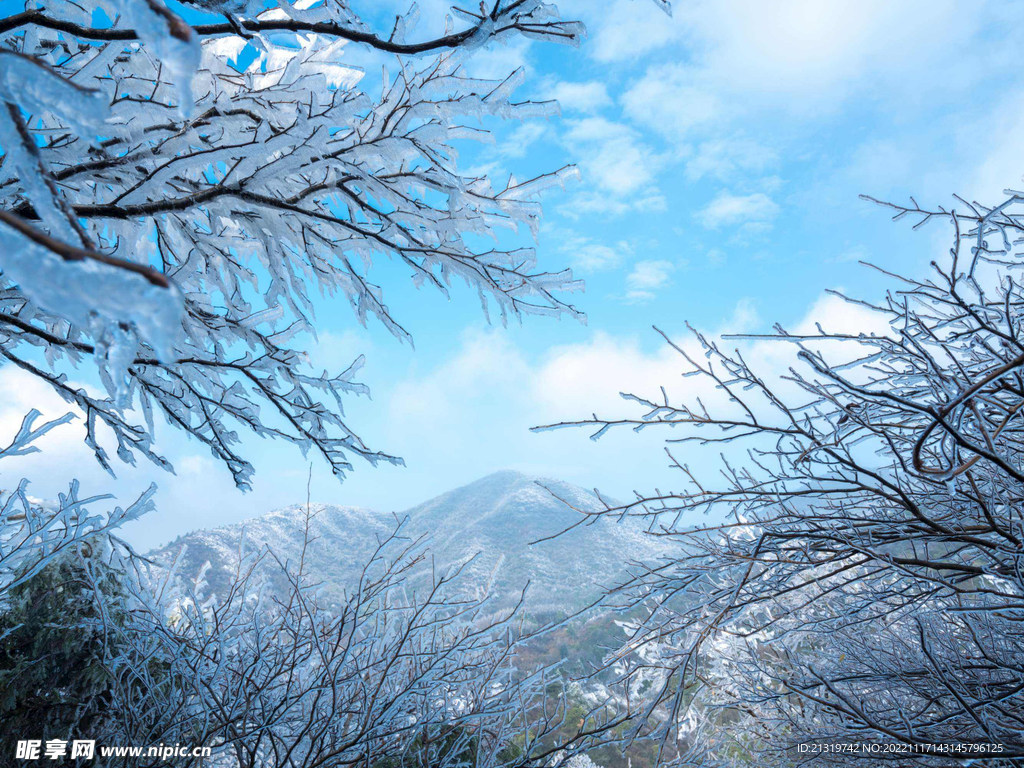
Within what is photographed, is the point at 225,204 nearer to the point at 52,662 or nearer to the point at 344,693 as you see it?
the point at 344,693

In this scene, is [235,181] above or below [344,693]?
above

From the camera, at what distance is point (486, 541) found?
137 feet

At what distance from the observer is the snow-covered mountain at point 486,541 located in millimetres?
32188

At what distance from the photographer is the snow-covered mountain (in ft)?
106

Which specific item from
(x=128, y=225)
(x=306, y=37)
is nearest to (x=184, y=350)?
(x=128, y=225)

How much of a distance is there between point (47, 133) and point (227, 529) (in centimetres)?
4307

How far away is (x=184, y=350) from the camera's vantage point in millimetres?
2031

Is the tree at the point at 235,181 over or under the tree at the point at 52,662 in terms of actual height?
A: over

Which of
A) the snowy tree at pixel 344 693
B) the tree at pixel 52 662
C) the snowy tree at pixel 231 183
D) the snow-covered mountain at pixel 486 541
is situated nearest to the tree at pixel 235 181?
the snowy tree at pixel 231 183

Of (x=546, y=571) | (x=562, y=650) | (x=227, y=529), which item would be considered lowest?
(x=562, y=650)

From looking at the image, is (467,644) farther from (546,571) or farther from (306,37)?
(546,571)

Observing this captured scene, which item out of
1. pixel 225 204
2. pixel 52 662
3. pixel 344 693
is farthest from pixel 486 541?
pixel 225 204

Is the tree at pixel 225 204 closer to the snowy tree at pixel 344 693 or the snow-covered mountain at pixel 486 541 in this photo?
the snowy tree at pixel 344 693

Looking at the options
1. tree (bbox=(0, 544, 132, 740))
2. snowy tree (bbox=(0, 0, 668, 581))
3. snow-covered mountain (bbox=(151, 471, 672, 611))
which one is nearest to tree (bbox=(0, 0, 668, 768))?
snowy tree (bbox=(0, 0, 668, 581))
